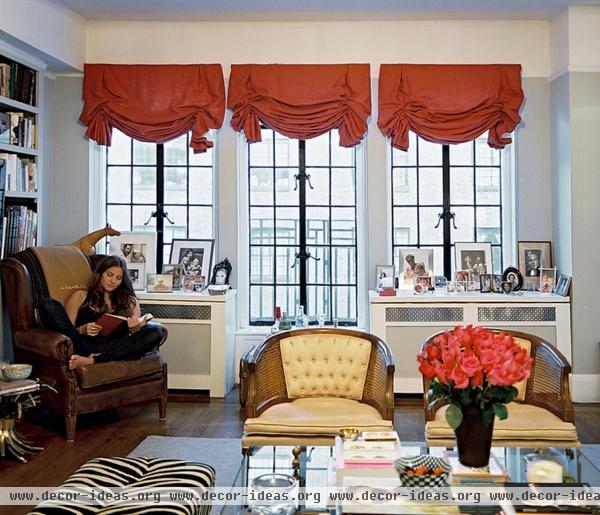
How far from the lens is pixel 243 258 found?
5.64 meters

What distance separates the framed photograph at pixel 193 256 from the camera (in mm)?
5469

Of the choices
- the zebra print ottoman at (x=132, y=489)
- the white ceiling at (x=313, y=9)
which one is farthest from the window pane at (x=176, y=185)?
the zebra print ottoman at (x=132, y=489)

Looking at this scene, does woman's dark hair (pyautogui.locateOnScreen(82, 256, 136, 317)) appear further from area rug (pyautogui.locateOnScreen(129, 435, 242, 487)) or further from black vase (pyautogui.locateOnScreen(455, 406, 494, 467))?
black vase (pyautogui.locateOnScreen(455, 406, 494, 467))

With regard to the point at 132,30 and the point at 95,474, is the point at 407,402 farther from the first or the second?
the point at 132,30

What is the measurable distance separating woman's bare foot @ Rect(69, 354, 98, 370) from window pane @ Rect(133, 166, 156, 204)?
1.97 metres

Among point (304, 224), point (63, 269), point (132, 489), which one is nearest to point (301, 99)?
point (304, 224)

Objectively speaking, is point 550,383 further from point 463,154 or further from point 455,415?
point 463,154

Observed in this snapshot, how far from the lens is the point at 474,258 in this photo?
5.43 metres

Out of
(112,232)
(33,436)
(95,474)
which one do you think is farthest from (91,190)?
(95,474)

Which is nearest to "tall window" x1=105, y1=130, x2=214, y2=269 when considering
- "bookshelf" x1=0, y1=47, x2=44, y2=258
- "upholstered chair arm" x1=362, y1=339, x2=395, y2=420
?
"bookshelf" x1=0, y1=47, x2=44, y2=258

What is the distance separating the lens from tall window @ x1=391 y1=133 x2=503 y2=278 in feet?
18.4

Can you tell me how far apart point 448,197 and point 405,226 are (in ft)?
1.48

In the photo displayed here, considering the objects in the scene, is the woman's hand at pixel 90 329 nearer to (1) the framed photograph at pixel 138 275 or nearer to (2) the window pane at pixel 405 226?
(1) the framed photograph at pixel 138 275

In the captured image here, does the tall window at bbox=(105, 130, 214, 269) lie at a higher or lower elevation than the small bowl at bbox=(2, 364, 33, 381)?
higher
